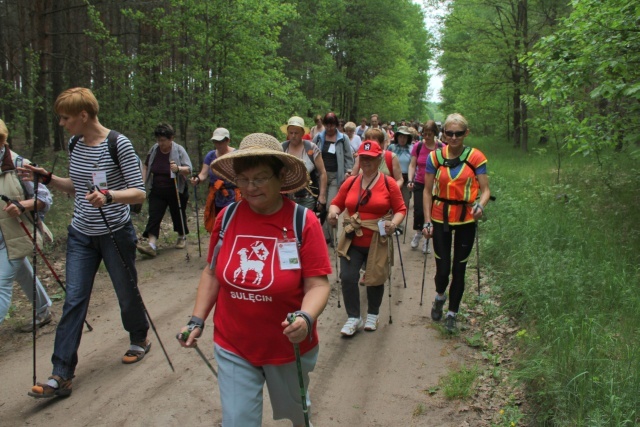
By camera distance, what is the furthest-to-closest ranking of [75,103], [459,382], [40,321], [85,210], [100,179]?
1. [40,321]
2. [459,382]
3. [85,210]
4. [100,179]
5. [75,103]

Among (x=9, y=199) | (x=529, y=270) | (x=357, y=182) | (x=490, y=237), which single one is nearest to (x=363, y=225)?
(x=357, y=182)

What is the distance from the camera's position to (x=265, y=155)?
2570 mm

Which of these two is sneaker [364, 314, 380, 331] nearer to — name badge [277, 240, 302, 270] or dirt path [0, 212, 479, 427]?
dirt path [0, 212, 479, 427]

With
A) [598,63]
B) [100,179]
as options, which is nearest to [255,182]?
[100,179]

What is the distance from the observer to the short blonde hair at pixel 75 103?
3.76 meters

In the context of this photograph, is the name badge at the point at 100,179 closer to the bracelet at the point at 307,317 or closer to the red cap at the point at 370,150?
the bracelet at the point at 307,317

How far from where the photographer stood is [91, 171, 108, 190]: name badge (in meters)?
3.91

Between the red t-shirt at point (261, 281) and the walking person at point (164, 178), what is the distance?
5.43m

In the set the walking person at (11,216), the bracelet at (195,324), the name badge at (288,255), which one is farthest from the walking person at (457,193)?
the walking person at (11,216)

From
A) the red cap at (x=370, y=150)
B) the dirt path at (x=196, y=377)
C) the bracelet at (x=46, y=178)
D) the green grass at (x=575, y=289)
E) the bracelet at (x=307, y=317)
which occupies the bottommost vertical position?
the dirt path at (x=196, y=377)

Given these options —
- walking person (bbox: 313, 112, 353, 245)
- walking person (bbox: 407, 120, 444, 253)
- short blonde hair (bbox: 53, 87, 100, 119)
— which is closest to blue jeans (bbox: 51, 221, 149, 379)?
short blonde hair (bbox: 53, 87, 100, 119)

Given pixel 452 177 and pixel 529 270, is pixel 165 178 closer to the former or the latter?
pixel 452 177

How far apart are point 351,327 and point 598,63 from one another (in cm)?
495

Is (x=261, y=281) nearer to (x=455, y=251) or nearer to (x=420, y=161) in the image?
(x=455, y=251)
